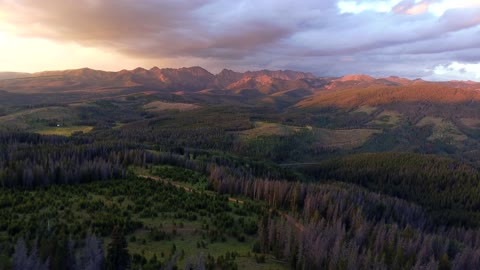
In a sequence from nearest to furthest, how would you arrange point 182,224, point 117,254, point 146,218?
point 117,254 → point 182,224 → point 146,218

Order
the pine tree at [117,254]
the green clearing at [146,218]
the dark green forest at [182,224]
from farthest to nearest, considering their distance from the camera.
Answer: the green clearing at [146,218], the dark green forest at [182,224], the pine tree at [117,254]

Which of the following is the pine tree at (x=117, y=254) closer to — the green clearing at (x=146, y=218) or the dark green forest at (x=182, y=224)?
the dark green forest at (x=182, y=224)

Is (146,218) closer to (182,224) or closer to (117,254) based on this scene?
(182,224)

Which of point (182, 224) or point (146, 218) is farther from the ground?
point (182, 224)

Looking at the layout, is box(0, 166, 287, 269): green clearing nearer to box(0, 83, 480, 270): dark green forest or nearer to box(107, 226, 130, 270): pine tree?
box(0, 83, 480, 270): dark green forest

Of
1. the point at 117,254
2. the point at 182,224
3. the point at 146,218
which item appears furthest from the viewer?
the point at 146,218

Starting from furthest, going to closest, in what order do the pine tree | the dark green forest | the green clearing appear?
the green clearing
the dark green forest
the pine tree

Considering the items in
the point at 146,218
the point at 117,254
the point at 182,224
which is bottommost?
the point at 146,218

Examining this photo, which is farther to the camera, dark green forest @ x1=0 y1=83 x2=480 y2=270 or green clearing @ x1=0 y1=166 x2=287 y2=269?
green clearing @ x1=0 y1=166 x2=287 y2=269

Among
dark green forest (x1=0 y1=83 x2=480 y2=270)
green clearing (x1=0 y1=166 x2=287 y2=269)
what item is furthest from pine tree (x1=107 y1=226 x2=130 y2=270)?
green clearing (x1=0 y1=166 x2=287 y2=269)

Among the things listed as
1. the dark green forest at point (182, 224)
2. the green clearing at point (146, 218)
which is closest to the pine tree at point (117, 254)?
the dark green forest at point (182, 224)

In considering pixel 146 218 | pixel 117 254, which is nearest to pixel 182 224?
pixel 146 218

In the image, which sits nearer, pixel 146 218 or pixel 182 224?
pixel 182 224
